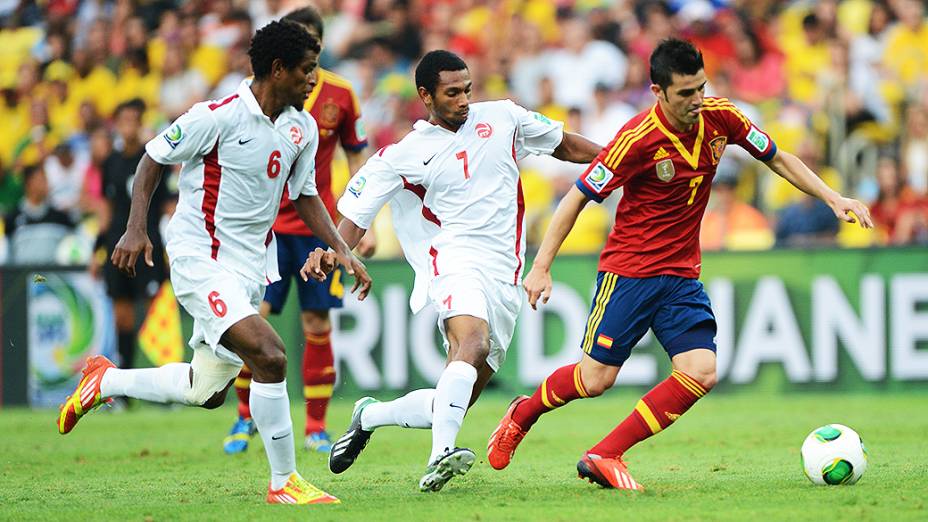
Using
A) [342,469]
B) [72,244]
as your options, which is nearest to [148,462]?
[342,469]

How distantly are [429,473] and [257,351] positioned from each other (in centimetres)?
107

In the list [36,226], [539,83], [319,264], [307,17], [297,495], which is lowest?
[297,495]

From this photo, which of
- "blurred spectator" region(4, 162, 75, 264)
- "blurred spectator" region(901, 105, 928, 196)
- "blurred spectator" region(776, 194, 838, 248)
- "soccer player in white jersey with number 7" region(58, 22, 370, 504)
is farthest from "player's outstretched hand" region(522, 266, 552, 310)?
"blurred spectator" region(4, 162, 75, 264)

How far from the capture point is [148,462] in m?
9.26

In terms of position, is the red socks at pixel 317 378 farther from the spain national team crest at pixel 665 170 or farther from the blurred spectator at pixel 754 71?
the blurred spectator at pixel 754 71

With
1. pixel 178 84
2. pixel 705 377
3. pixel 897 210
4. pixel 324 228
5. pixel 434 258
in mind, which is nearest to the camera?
pixel 705 377

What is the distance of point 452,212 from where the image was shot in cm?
765

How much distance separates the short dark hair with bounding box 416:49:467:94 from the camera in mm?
7465

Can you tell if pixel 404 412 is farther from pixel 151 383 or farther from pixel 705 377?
pixel 705 377

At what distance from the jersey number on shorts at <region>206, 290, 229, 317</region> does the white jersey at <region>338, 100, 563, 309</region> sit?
1.03 metres

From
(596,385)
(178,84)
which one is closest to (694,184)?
(596,385)

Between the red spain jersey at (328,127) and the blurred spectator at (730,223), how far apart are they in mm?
5748

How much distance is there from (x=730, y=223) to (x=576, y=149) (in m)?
6.93

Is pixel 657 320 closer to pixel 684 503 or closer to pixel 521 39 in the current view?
pixel 684 503
